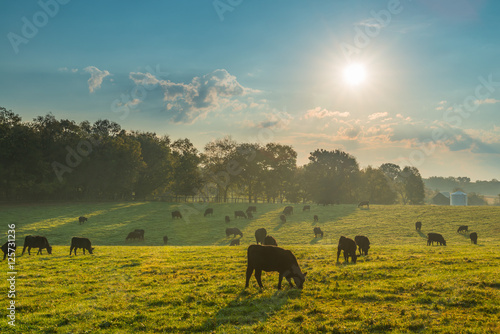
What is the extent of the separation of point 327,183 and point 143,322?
9440cm

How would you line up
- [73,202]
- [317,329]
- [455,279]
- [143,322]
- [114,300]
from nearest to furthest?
[317,329] < [143,322] < [114,300] < [455,279] < [73,202]

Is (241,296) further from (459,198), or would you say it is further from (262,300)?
(459,198)

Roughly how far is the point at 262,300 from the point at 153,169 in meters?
88.2

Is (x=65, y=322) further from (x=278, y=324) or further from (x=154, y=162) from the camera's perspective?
(x=154, y=162)


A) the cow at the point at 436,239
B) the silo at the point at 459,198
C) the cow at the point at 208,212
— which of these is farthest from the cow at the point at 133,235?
the silo at the point at 459,198

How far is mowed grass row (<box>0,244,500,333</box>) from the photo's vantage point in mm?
8453

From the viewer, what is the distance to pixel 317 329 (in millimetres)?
8156

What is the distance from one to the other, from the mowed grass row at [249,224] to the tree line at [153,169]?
399 inches

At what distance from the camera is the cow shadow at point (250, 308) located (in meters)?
8.73

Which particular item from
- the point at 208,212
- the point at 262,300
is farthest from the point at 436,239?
the point at 208,212

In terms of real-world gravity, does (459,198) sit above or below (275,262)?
above

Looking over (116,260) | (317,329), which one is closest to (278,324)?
(317,329)

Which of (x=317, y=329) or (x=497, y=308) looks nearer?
(x=317, y=329)

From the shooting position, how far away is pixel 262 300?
34.1ft
